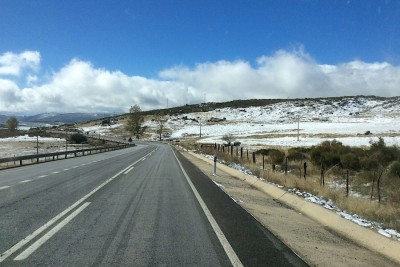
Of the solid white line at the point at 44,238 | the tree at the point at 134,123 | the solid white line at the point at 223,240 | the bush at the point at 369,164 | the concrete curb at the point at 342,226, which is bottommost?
the concrete curb at the point at 342,226

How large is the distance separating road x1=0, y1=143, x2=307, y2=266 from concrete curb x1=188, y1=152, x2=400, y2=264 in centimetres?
171

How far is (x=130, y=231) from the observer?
7980mm

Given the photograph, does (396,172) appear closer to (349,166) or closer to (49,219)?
(349,166)

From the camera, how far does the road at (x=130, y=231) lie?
20.5 ft

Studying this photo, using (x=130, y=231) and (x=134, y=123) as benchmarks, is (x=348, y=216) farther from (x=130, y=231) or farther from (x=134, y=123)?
(x=134, y=123)

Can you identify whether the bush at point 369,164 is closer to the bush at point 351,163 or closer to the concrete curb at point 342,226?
the bush at point 351,163

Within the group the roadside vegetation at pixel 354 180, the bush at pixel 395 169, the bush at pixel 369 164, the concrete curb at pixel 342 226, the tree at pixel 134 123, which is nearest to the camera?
the concrete curb at pixel 342 226

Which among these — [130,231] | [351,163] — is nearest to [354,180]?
[351,163]

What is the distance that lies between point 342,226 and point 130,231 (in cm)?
451

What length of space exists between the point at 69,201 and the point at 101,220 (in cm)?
Answer: 299

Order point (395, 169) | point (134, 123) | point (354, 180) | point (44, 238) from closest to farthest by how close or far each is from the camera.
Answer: point (44, 238) → point (395, 169) → point (354, 180) → point (134, 123)

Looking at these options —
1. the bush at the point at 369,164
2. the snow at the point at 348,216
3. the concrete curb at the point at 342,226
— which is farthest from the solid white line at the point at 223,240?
the bush at the point at 369,164

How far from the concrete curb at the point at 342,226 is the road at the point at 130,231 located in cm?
171

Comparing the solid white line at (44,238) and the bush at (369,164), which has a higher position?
the bush at (369,164)
